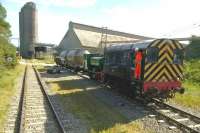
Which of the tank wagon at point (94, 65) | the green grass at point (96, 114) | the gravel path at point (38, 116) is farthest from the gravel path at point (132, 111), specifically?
the tank wagon at point (94, 65)

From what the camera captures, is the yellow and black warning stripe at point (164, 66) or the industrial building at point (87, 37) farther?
the industrial building at point (87, 37)

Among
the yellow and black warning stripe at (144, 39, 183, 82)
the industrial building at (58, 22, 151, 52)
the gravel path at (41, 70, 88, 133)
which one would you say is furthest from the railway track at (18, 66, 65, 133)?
the industrial building at (58, 22, 151, 52)

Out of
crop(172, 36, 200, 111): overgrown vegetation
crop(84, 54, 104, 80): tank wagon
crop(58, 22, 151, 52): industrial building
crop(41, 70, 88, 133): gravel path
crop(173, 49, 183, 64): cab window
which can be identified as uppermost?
crop(58, 22, 151, 52): industrial building

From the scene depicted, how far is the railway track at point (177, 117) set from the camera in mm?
10603

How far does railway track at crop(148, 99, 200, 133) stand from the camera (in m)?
10.6

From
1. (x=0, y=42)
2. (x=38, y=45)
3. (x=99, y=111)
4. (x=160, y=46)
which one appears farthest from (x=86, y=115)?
(x=38, y=45)

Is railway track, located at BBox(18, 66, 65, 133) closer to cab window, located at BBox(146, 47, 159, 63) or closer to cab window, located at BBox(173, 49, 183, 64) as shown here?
cab window, located at BBox(146, 47, 159, 63)

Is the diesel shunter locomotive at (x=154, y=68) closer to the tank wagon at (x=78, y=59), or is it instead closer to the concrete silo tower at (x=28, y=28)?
the tank wagon at (x=78, y=59)

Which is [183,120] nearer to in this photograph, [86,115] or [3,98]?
[86,115]

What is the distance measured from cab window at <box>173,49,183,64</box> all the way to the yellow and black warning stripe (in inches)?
6.2

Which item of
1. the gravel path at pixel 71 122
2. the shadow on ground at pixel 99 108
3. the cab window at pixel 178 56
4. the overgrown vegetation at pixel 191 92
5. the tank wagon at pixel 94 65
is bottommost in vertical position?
the gravel path at pixel 71 122

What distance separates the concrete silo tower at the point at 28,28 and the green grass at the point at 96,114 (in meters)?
71.5

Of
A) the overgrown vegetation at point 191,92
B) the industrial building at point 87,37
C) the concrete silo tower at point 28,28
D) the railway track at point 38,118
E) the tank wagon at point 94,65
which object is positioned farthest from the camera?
the concrete silo tower at point 28,28

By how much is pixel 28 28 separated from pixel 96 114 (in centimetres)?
8128
